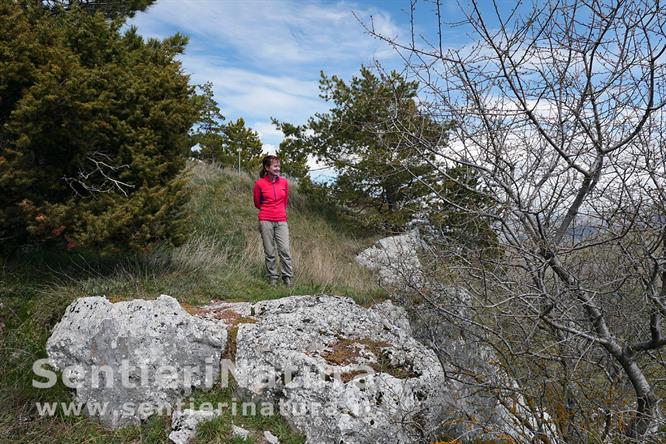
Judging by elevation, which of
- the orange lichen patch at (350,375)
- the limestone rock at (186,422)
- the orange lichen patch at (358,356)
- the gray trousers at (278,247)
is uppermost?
the gray trousers at (278,247)

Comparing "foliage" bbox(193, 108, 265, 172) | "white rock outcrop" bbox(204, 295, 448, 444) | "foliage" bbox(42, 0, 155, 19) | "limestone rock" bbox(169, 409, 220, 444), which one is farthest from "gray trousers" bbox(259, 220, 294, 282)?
"foliage" bbox(193, 108, 265, 172)

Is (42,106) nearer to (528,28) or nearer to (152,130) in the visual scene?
(152,130)

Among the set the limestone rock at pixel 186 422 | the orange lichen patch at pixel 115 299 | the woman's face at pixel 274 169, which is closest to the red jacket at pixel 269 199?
the woman's face at pixel 274 169

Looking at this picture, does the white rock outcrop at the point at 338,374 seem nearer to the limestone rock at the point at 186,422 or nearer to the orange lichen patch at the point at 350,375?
the orange lichen patch at the point at 350,375

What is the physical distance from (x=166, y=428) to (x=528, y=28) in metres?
3.91

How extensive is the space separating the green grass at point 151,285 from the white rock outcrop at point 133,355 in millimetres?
153

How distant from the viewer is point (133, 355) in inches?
165

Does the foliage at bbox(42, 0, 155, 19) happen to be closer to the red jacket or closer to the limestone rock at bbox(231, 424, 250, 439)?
the red jacket

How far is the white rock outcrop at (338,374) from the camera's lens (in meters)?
3.71

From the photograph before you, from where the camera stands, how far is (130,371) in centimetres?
413

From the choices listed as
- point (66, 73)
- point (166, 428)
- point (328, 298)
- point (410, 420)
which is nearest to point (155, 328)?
point (166, 428)

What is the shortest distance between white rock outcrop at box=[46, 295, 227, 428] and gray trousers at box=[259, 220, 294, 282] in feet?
7.56

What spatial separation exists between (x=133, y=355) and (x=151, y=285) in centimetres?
153

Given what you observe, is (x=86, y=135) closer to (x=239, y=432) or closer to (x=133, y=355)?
(x=133, y=355)
